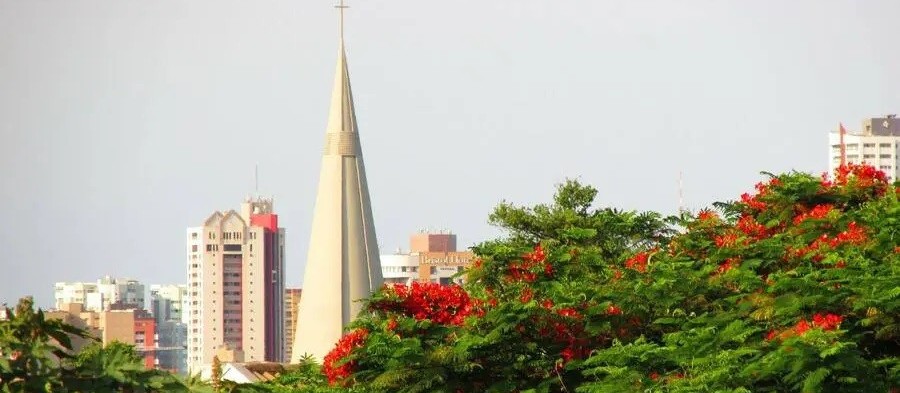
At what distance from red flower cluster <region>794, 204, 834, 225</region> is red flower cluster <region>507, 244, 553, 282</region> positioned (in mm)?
3243

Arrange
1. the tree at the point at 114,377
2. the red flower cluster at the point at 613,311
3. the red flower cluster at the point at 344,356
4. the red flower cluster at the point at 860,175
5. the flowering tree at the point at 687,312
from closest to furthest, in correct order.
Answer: the tree at the point at 114,377
the flowering tree at the point at 687,312
the red flower cluster at the point at 613,311
the red flower cluster at the point at 344,356
the red flower cluster at the point at 860,175

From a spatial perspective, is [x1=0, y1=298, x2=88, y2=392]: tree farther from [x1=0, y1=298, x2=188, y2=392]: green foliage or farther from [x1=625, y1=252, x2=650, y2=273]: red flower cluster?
[x1=625, y1=252, x2=650, y2=273]: red flower cluster

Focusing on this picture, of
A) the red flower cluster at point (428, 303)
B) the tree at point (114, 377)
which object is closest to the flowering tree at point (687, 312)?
the red flower cluster at point (428, 303)

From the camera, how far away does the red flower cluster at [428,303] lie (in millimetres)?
27844

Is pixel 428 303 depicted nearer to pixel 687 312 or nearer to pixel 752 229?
pixel 687 312

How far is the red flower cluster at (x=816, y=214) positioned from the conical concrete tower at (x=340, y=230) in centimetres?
7431

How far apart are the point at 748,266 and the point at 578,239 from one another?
7.86 m

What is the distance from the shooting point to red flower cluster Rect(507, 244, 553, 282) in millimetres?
29359

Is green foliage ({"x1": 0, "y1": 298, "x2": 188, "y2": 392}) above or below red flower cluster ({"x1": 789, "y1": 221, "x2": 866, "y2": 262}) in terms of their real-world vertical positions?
below

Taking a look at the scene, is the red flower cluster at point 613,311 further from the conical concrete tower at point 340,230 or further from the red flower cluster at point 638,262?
the conical concrete tower at point 340,230

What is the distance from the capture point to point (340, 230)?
106750mm

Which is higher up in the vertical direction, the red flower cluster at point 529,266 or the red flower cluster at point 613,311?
the red flower cluster at point 529,266

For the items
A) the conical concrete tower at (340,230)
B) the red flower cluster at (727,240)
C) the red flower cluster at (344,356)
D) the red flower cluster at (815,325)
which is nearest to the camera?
the red flower cluster at (815,325)

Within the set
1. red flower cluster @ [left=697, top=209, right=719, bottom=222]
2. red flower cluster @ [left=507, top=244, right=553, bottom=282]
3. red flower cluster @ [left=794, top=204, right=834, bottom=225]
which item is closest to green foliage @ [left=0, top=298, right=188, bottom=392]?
red flower cluster @ [left=507, top=244, right=553, bottom=282]
